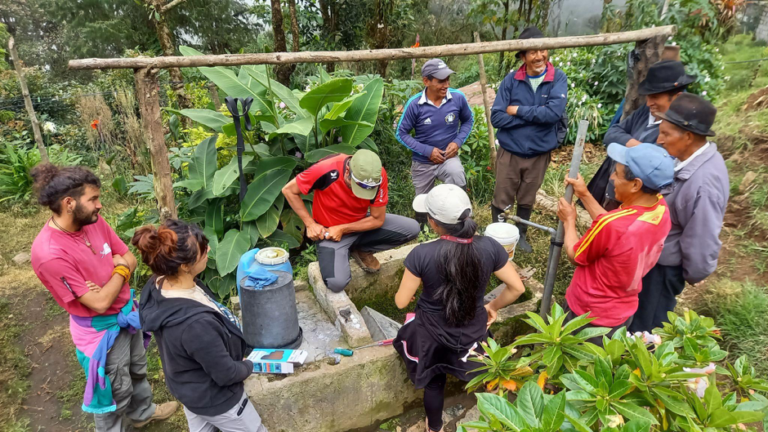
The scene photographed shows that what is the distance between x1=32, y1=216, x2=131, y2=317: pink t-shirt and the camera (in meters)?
2.12

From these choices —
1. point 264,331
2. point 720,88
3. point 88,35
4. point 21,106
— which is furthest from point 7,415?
point 88,35

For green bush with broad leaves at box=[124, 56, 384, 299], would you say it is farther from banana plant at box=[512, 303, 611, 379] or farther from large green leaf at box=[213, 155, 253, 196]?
banana plant at box=[512, 303, 611, 379]

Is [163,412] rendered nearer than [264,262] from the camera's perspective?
No

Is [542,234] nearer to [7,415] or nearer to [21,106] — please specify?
[7,415]

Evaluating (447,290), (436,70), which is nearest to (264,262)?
(447,290)

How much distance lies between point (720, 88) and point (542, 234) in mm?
4085

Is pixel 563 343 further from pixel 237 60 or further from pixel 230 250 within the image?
pixel 230 250

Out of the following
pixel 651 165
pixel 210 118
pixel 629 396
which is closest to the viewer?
pixel 629 396

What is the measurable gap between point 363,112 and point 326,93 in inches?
25.5

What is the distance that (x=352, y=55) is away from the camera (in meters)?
2.90

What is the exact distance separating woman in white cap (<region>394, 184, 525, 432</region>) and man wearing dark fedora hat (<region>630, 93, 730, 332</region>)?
0.91 meters

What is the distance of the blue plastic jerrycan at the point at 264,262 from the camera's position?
2.69m

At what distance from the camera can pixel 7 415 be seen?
3.06 metres

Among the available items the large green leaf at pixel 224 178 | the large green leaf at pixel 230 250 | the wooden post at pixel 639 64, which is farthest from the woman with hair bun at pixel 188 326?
the wooden post at pixel 639 64
